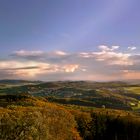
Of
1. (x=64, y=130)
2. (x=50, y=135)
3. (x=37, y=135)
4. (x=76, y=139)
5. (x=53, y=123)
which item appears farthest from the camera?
(x=76, y=139)

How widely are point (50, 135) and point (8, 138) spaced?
1073 inches

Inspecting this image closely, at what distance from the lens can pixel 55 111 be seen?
603ft

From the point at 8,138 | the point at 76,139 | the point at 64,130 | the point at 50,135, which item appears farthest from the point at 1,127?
the point at 76,139

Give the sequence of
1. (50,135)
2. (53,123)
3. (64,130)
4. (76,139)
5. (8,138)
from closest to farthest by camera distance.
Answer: (8,138) → (50,135) → (53,123) → (64,130) → (76,139)

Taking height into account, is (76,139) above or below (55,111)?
below

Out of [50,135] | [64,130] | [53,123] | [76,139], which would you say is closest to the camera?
[50,135]

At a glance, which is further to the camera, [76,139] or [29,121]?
[76,139]

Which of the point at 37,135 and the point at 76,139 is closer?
the point at 37,135

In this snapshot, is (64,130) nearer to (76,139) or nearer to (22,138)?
(76,139)

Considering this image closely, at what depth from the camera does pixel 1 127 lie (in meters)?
134

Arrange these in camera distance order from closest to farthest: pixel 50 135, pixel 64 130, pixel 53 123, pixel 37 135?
pixel 37 135
pixel 50 135
pixel 53 123
pixel 64 130

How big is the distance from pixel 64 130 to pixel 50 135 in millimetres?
24219

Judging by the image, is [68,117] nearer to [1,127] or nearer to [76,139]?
[76,139]

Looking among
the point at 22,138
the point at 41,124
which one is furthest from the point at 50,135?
the point at 22,138
